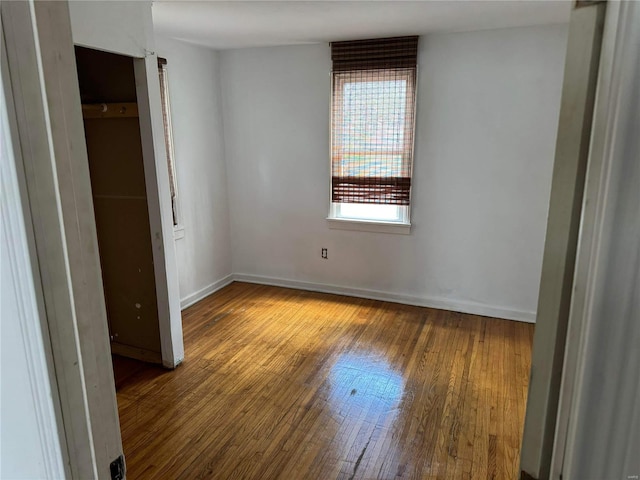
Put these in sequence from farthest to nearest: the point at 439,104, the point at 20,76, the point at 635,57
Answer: the point at 439,104 → the point at 20,76 → the point at 635,57

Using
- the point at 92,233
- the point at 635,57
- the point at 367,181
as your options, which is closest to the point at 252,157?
the point at 367,181

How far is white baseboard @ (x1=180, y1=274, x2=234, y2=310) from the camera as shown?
4129mm

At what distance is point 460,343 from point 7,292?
10.6ft

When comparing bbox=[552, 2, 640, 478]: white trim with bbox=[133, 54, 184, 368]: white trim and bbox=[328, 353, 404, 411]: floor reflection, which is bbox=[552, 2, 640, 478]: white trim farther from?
bbox=[133, 54, 184, 368]: white trim

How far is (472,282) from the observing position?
3918 millimetres

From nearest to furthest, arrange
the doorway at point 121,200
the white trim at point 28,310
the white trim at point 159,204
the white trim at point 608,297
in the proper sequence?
the white trim at point 608,297
the white trim at point 28,310
the white trim at point 159,204
the doorway at point 121,200

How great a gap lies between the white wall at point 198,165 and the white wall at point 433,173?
171mm

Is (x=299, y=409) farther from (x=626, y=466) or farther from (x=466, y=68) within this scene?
(x=466, y=68)

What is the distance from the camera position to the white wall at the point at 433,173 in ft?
11.3

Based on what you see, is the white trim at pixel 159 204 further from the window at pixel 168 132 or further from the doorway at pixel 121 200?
the window at pixel 168 132

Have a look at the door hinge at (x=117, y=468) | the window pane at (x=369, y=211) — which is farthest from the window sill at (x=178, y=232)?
the door hinge at (x=117, y=468)

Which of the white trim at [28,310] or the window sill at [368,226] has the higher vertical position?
the white trim at [28,310]

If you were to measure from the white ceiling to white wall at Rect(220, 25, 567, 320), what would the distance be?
12.0 inches

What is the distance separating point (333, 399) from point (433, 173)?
2.15 m
